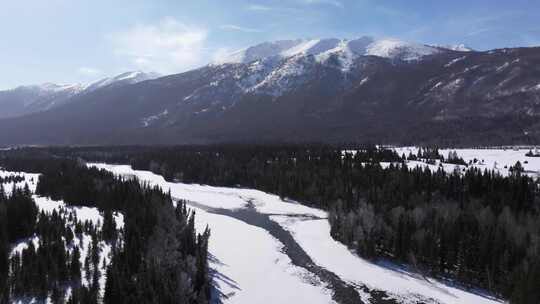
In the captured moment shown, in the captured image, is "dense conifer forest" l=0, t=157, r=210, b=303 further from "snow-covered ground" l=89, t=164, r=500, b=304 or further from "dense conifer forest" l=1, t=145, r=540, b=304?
"dense conifer forest" l=1, t=145, r=540, b=304

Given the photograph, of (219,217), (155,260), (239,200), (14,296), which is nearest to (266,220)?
(219,217)

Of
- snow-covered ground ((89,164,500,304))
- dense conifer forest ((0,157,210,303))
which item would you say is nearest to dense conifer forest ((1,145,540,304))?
snow-covered ground ((89,164,500,304))

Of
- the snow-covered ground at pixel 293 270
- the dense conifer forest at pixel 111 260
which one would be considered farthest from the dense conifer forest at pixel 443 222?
the dense conifer forest at pixel 111 260

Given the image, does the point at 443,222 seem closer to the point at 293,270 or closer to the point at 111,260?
the point at 293,270

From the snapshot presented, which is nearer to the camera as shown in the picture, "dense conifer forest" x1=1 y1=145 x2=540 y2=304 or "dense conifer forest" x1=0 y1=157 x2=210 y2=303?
"dense conifer forest" x1=0 y1=157 x2=210 y2=303

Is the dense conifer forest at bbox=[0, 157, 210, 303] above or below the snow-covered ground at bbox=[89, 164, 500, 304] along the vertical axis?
above

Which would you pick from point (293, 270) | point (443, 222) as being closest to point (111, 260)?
point (293, 270)
